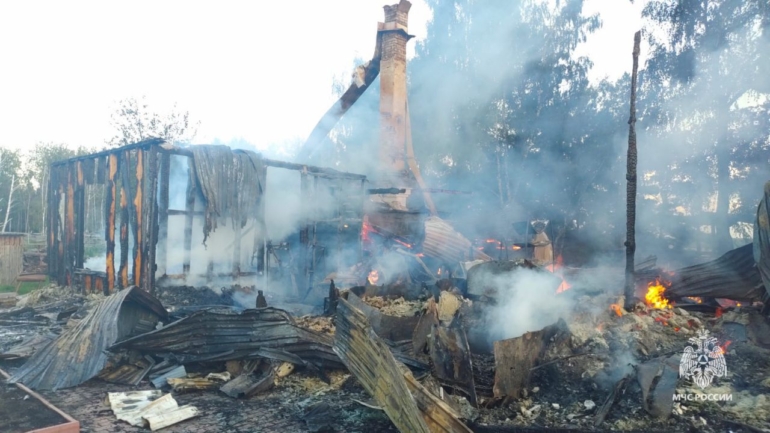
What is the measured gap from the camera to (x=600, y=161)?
20422 millimetres

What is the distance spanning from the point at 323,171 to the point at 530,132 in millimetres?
14162

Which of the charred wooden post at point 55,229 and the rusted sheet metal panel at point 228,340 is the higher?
the charred wooden post at point 55,229

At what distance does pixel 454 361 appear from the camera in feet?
16.6

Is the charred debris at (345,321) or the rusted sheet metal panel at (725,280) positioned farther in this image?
the rusted sheet metal panel at (725,280)

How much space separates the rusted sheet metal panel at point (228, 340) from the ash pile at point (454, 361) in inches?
0.6

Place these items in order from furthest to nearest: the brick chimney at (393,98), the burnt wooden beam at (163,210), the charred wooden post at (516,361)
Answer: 1. the brick chimney at (393,98)
2. the burnt wooden beam at (163,210)
3. the charred wooden post at (516,361)

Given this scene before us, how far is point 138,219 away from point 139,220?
0.03m

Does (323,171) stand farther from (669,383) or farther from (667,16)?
(667,16)

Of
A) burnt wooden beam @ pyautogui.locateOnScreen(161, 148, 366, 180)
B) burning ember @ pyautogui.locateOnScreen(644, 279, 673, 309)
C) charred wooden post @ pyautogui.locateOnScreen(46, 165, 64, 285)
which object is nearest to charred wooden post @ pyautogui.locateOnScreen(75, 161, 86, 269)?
charred wooden post @ pyautogui.locateOnScreen(46, 165, 64, 285)

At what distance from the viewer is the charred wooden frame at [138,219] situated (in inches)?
348

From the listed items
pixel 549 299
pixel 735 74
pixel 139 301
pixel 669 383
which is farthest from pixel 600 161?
pixel 139 301

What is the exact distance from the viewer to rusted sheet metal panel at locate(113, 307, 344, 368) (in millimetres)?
5613

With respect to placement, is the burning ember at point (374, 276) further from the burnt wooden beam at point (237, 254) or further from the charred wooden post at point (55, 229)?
the charred wooden post at point (55, 229)

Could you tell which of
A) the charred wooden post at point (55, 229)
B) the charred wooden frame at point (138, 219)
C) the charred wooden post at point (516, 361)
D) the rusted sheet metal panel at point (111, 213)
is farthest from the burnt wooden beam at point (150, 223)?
the charred wooden post at point (516, 361)
